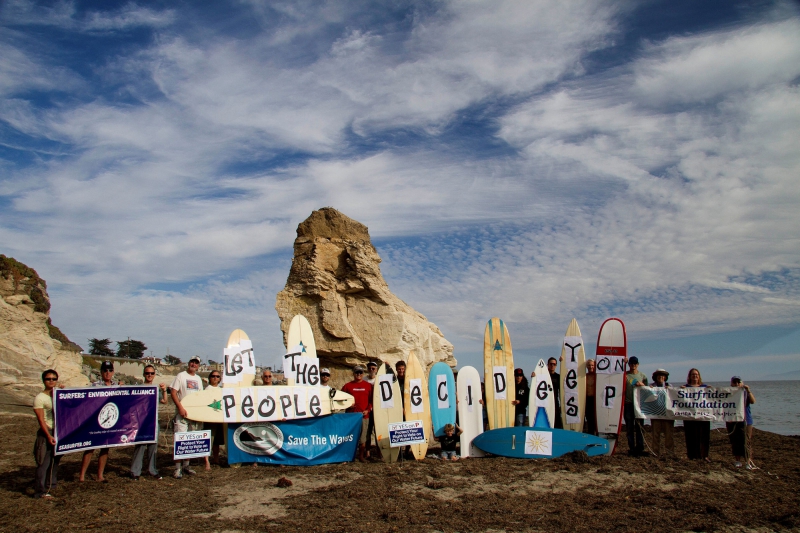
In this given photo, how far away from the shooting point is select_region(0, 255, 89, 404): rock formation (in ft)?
41.4

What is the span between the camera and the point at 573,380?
25.5 feet

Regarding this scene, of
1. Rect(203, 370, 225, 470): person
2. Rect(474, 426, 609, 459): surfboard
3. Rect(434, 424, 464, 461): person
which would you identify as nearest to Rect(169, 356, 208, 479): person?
Rect(203, 370, 225, 470): person

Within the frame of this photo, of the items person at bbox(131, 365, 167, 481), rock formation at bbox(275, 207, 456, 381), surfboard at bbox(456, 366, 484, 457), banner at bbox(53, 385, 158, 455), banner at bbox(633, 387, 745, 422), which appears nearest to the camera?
banner at bbox(53, 385, 158, 455)

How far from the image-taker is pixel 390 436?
22.3 ft

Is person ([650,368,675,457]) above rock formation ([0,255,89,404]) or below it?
below

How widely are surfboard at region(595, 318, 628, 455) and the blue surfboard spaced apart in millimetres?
2147

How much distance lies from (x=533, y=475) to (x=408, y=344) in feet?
19.0

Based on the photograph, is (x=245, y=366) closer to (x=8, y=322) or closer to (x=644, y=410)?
(x=644, y=410)

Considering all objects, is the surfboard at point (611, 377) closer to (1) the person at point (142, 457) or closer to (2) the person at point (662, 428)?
(2) the person at point (662, 428)

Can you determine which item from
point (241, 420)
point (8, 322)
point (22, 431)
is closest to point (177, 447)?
point (241, 420)

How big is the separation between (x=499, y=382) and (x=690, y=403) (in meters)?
2.59

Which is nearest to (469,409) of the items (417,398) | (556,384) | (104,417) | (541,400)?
(417,398)

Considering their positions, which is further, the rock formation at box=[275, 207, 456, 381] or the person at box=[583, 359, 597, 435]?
the rock formation at box=[275, 207, 456, 381]

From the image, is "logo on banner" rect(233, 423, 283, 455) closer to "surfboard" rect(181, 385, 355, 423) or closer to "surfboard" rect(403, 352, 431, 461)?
"surfboard" rect(181, 385, 355, 423)
